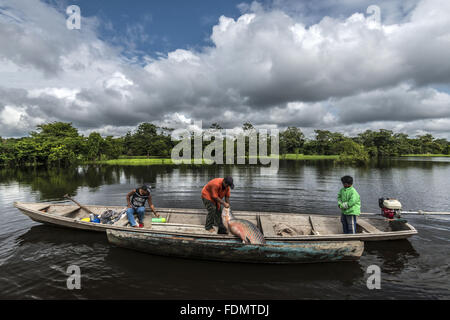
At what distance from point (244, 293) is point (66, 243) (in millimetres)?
6620

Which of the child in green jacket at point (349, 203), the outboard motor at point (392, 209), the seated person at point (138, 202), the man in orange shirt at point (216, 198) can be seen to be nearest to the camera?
the child in green jacket at point (349, 203)

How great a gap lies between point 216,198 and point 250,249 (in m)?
1.84

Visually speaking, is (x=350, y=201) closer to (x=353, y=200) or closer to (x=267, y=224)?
(x=353, y=200)

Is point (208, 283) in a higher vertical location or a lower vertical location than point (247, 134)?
lower

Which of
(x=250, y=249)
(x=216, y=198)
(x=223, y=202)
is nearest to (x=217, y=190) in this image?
(x=216, y=198)

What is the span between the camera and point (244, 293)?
4.96 meters

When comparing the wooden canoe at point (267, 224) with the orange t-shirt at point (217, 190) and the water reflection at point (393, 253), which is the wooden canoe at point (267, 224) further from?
the orange t-shirt at point (217, 190)

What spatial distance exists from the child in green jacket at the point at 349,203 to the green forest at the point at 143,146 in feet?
146

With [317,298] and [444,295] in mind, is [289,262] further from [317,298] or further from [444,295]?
[444,295]

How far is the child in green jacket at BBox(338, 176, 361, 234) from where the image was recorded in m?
6.43

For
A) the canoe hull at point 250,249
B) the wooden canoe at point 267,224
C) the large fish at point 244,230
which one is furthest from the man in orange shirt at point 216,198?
the canoe hull at point 250,249

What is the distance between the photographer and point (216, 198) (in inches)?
266

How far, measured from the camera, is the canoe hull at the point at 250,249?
5.64 m
